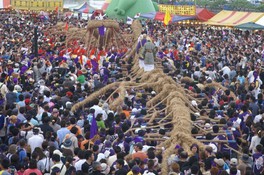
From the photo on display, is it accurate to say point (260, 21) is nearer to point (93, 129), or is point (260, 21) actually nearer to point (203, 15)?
point (203, 15)

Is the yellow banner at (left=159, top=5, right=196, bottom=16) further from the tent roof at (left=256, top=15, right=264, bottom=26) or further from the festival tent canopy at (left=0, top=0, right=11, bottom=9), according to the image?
the festival tent canopy at (left=0, top=0, right=11, bottom=9)

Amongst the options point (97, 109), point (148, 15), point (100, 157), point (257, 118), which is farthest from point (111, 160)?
point (148, 15)

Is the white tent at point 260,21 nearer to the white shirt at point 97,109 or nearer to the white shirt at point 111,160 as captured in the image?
the white shirt at point 97,109

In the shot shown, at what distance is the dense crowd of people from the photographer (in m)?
8.81

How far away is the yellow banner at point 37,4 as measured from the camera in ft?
144

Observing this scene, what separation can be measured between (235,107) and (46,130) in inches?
175

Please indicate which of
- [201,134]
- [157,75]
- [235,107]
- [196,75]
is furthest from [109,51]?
[201,134]

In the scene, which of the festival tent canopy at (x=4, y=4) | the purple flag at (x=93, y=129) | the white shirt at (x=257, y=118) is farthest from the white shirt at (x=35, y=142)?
the festival tent canopy at (x=4, y=4)

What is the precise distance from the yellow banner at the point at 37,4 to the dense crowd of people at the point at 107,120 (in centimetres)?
2274

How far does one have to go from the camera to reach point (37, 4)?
44.1m

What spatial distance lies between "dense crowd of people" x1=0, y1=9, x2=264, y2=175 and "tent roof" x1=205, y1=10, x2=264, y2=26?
495 inches

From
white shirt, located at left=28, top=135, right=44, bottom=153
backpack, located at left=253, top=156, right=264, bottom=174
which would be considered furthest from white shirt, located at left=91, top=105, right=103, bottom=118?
backpack, located at left=253, top=156, right=264, bottom=174

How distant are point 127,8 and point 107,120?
29659mm

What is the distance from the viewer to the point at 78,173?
27.0 ft
